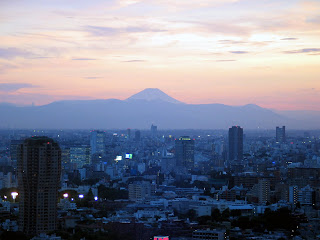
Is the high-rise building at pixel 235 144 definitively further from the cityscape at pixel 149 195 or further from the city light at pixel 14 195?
the city light at pixel 14 195

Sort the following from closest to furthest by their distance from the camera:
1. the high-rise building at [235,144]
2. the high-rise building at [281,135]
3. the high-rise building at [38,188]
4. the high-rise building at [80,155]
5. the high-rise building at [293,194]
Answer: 1. the high-rise building at [38,188]
2. the high-rise building at [293,194]
3. the high-rise building at [80,155]
4. the high-rise building at [235,144]
5. the high-rise building at [281,135]

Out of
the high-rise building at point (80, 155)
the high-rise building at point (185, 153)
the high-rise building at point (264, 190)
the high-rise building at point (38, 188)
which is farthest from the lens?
the high-rise building at point (185, 153)

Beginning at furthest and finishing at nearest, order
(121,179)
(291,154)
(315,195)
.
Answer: (291,154)
(121,179)
(315,195)

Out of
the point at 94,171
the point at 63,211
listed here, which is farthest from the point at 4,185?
the point at 94,171

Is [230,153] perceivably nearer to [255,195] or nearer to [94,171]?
[94,171]

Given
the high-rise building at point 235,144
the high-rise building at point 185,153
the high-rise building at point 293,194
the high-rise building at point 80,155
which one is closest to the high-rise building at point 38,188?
the high-rise building at point 293,194

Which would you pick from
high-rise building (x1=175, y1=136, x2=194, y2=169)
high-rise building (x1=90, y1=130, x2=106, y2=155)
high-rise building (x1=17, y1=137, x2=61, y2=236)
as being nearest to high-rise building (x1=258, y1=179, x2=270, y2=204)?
high-rise building (x1=17, y1=137, x2=61, y2=236)
